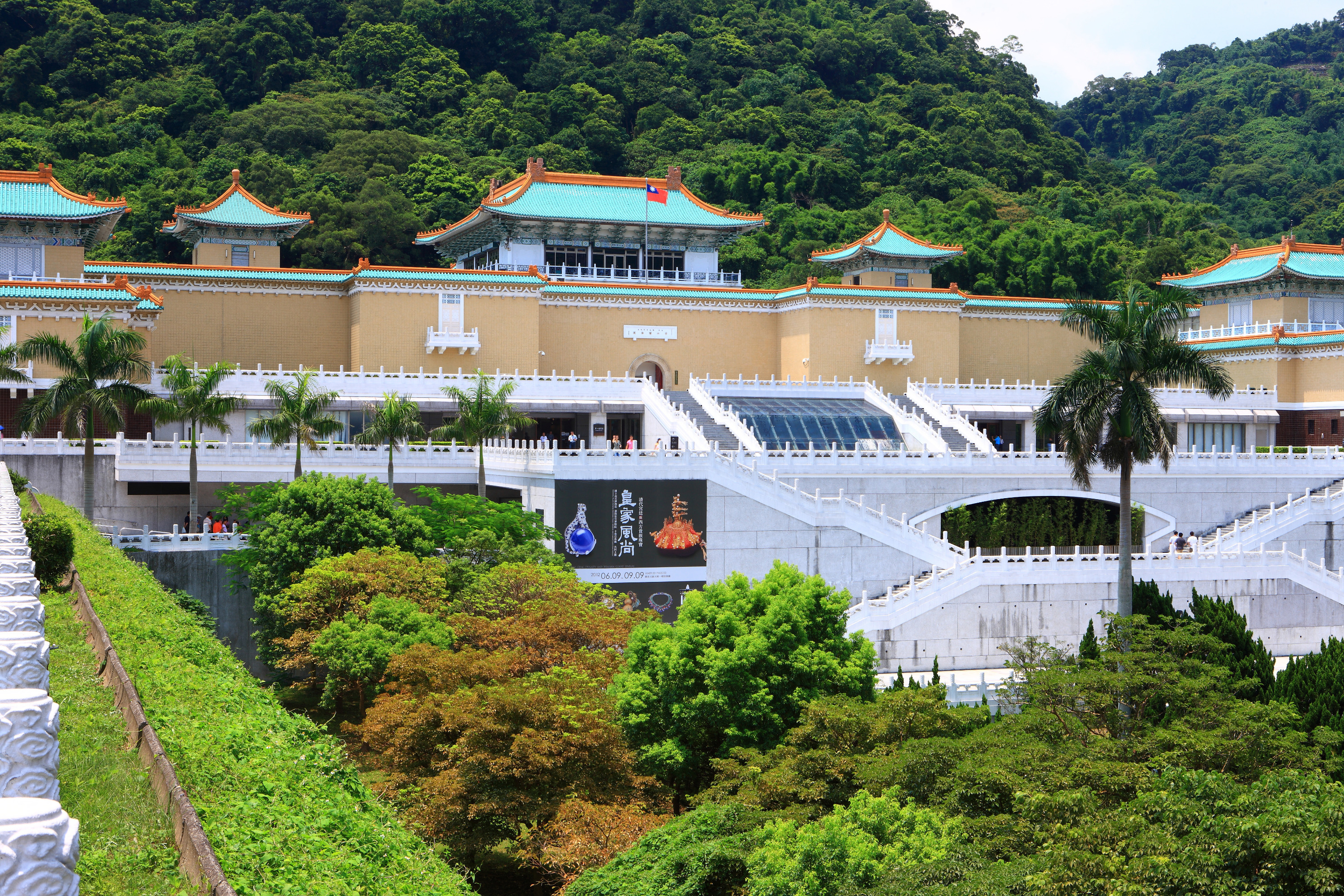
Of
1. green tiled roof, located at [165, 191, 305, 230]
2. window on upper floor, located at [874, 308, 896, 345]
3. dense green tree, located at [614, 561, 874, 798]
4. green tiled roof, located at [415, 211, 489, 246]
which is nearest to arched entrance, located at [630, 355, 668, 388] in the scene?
window on upper floor, located at [874, 308, 896, 345]

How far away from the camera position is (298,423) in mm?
35938

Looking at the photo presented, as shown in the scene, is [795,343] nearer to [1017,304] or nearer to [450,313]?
[1017,304]

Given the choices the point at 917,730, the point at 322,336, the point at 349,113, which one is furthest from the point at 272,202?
the point at 917,730

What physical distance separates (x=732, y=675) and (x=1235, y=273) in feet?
149

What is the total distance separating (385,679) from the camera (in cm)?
2648

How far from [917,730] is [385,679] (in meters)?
11.4

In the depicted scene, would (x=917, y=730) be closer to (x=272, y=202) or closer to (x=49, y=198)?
(x=49, y=198)

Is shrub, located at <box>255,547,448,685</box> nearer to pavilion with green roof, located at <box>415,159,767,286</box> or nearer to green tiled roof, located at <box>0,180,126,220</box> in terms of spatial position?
green tiled roof, located at <box>0,180,126,220</box>

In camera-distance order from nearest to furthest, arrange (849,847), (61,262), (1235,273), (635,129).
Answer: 1. (849,847)
2. (61,262)
3. (1235,273)
4. (635,129)

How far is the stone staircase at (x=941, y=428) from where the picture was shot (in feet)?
149

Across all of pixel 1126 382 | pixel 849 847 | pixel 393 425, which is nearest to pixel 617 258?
pixel 393 425

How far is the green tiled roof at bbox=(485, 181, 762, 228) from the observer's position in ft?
178

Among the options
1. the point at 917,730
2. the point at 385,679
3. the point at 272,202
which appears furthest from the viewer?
the point at 272,202

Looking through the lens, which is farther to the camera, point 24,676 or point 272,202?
point 272,202
